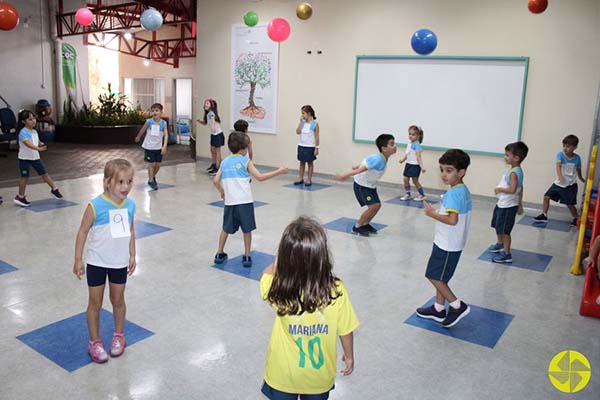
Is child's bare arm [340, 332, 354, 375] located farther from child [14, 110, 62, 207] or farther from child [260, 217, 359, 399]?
child [14, 110, 62, 207]

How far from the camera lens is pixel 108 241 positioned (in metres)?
2.79

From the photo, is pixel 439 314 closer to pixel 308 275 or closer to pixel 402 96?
pixel 308 275

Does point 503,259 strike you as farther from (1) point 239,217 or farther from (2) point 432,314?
(1) point 239,217

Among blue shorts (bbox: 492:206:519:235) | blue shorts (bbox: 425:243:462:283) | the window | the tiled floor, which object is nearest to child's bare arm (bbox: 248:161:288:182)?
Answer: the tiled floor

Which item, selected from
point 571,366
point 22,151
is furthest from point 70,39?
point 571,366

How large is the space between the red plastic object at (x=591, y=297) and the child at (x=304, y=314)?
112 inches

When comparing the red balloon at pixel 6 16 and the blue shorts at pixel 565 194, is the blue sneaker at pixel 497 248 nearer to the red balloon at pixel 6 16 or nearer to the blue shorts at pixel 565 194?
the blue shorts at pixel 565 194

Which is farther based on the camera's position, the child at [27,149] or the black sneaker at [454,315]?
the child at [27,149]

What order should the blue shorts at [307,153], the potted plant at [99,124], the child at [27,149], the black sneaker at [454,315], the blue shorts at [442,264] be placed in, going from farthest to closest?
the potted plant at [99,124], the blue shorts at [307,153], the child at [27,149], the black sneaker at [454,315], the blue shorts at [442,264]

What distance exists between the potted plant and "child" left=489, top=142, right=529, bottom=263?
40.6 ft

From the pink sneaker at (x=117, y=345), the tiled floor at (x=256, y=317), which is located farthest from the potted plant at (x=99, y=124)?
the pink sneaker at (x=117, y=345)

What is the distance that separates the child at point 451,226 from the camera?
131 inches

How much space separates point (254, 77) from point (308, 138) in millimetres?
2379

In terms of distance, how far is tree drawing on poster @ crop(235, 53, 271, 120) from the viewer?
10.3m
